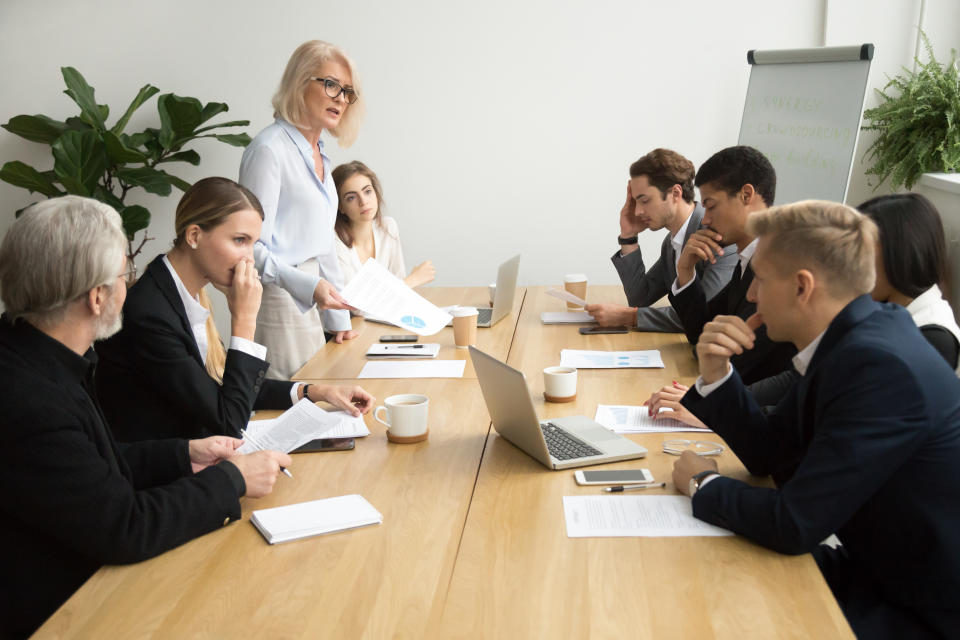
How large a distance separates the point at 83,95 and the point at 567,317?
3249 millimetres

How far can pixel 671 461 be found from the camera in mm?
1801

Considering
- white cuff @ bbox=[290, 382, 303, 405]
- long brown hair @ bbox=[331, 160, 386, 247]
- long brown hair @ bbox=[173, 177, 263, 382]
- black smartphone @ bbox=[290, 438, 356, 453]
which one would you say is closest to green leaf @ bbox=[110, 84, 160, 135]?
long brown hair @ bbox=[331, 160, 386, 247]

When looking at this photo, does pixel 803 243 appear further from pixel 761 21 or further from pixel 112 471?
pixel 761 21

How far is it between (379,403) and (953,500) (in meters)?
1.40

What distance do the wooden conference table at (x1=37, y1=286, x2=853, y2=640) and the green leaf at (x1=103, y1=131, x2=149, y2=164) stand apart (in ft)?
11.2

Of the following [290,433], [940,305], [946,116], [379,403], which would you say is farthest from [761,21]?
[290,433]

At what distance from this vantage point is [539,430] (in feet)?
5.68

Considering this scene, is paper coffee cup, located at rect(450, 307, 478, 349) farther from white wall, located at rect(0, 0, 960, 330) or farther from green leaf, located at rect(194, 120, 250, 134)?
green leaf, located at rect(194, 120, 250, 134)

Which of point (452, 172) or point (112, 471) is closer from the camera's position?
point (112, 471)

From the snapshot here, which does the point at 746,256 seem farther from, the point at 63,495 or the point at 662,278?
the point at 63,495

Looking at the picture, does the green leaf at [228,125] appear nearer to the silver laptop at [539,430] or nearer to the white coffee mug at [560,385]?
the white coffee mug at [560,385]

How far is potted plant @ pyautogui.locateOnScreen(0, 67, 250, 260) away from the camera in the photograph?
4.54 meters

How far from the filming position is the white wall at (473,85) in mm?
4875

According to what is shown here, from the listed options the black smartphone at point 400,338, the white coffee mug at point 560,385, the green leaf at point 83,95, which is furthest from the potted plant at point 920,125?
the green leaf at point 83,95
